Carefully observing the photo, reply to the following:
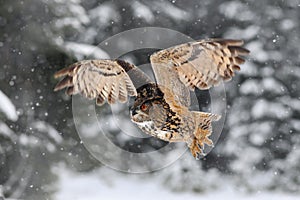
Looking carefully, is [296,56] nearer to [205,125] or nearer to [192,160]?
[192,160]

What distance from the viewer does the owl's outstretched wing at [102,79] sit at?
3127 millimetres

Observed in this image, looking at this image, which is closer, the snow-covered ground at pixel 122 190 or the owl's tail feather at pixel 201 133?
the owl's tail feather at pixel 201 133

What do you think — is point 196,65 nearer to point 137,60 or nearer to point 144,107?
point 144,107

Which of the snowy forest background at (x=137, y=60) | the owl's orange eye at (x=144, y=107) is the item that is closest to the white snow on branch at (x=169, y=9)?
the snowy forest background at (x=137, y=60)

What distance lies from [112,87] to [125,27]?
3629 mm

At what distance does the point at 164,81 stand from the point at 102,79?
13.2 inches

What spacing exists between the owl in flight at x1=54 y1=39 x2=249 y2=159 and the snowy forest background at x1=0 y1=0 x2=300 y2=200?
8.00 feet

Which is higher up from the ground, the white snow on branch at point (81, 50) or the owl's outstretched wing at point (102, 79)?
the owl's outstretched wing at point (102, 79)

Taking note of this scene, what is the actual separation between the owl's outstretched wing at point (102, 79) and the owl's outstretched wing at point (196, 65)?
148 millimetres

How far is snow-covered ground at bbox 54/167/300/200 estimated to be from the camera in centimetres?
666

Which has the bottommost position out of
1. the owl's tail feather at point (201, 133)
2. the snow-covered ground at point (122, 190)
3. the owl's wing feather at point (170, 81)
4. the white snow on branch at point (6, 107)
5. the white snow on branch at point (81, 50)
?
the snow-covered ground at point (122, 190)

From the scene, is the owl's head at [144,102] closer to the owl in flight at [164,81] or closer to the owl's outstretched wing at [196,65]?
the owl in flight at [164,81]

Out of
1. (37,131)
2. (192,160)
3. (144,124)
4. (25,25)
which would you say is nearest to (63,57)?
(25,25)

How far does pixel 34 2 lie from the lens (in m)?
6.30
